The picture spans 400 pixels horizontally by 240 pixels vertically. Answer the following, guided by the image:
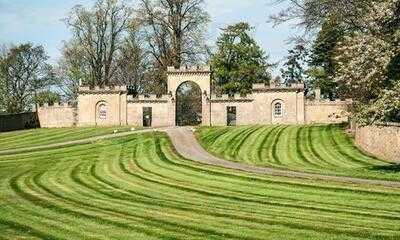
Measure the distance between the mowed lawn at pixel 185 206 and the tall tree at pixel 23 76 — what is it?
2263 inches

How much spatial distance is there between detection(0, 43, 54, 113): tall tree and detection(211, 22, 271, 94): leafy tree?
2691 cm

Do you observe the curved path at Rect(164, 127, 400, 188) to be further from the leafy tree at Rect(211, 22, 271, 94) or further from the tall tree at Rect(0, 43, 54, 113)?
the tall tree at Rect(0, 43, 54, 113)

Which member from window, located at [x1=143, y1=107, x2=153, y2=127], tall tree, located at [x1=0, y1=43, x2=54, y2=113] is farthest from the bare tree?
tall tree, located at [x1=0, y1=43, x2=54, y2=113]

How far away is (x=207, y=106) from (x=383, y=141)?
2937 cm

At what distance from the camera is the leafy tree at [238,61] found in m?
74.2

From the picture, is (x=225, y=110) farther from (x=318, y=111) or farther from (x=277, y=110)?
(x=318, y=111)

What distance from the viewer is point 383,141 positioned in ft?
104

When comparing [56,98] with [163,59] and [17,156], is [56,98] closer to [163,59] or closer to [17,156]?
[163,59]

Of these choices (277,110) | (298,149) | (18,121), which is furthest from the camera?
(18,121)

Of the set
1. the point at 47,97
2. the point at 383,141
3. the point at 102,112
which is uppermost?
the point at 47,97

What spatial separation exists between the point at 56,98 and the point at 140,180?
66.9 meters

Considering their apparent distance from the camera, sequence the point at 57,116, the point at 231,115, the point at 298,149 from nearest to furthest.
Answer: the point at 298,149
the point at 57,116
the point at 231,115

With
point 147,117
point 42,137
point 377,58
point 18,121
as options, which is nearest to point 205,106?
point 147,117

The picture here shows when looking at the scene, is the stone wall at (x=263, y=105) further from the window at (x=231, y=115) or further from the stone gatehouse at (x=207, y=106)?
the window at (x=231, y=115)
